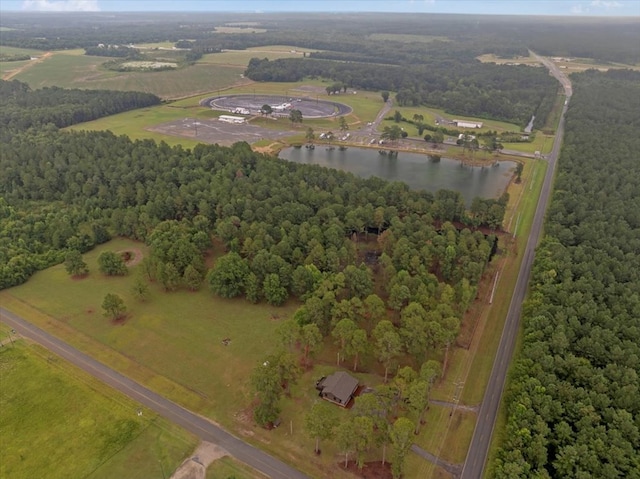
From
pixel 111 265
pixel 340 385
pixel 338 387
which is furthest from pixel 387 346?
pixel 111 265

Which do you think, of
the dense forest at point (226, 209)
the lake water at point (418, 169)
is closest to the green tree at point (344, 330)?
the dense forest at point (226, 209)

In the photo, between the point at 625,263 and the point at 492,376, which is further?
the point at 625,263

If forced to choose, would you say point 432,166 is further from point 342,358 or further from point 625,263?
point 342,358

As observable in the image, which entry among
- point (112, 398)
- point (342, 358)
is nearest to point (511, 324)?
point (342, 358)

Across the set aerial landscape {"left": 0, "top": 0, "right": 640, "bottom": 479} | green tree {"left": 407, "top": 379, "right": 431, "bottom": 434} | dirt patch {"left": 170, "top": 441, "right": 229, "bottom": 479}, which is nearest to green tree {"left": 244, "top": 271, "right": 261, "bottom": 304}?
aerial landscape {"left": 0, "top": 0, "right": 640, "bottom": 479}

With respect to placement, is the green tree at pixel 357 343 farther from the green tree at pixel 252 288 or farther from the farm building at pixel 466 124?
the farm building at pixel 466 124

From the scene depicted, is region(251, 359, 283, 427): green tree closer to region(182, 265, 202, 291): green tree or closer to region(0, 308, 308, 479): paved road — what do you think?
region(0, 308, 308, 479): paved road
